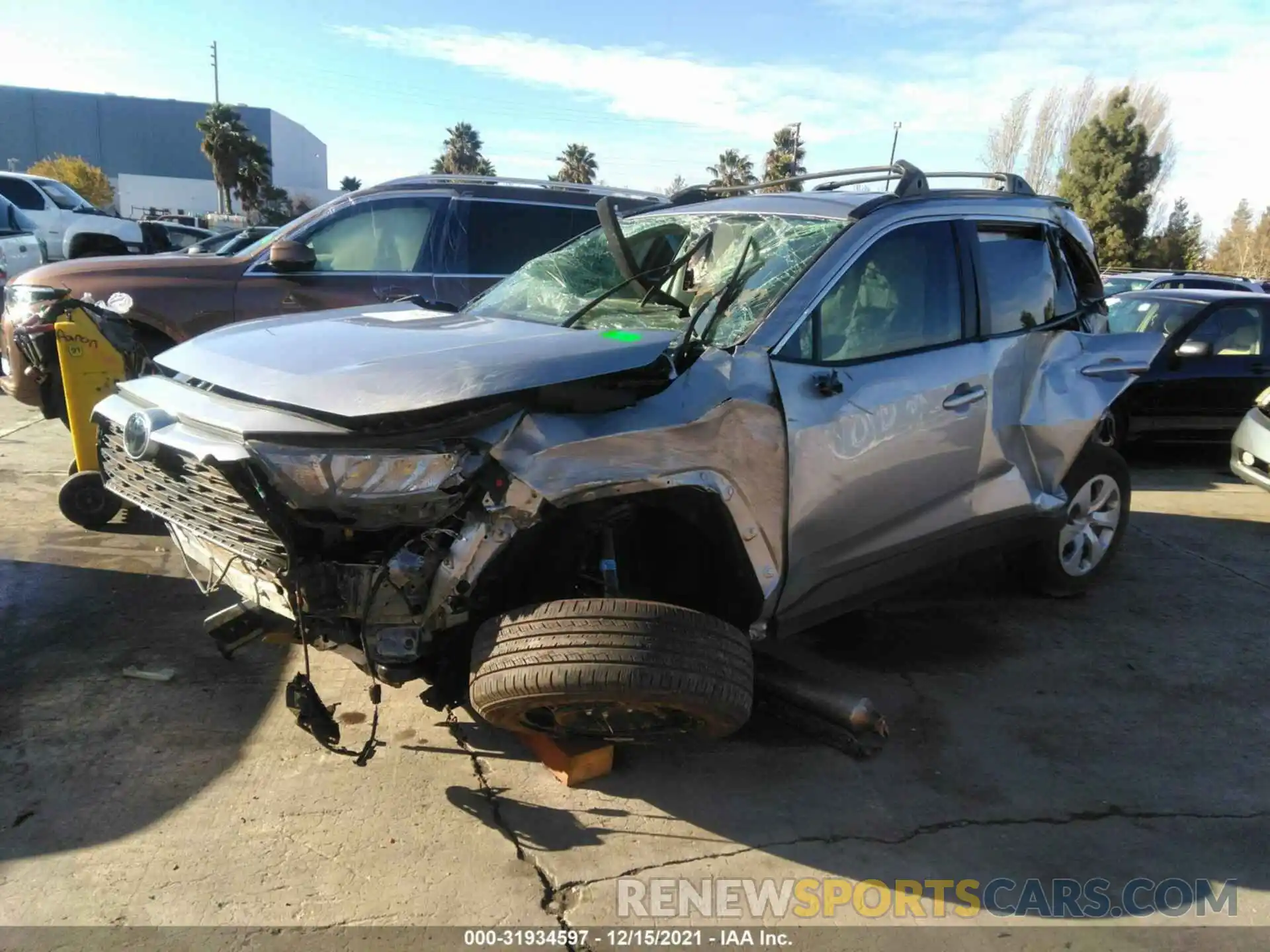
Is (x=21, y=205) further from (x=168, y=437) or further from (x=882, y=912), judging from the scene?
(x=882, y=912)

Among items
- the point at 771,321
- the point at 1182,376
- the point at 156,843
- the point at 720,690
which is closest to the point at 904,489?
the point at 771,321

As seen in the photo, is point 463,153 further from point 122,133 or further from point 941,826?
point 941,826

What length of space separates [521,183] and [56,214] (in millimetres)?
11678

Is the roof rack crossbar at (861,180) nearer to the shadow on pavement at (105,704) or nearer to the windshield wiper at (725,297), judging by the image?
the windshield wiper at (725,297)

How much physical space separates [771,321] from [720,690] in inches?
50.4

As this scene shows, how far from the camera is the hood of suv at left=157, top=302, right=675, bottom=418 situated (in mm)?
2498

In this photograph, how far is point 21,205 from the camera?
47.5ft

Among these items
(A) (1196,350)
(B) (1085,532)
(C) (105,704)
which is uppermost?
(A) (1196,350)

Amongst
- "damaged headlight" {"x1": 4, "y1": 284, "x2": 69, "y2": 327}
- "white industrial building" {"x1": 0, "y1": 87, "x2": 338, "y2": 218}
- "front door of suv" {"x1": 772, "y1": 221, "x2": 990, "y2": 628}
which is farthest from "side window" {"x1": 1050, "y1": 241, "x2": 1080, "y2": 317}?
"white industrial building" {"x1": 0, "y1": 87, "x2": 338, "y2": 218}

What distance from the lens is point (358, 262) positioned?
651 cm

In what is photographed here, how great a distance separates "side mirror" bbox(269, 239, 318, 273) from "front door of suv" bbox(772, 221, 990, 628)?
3992mm

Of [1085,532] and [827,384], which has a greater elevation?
[827,384]

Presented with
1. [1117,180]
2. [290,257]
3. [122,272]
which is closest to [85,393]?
[122,272]

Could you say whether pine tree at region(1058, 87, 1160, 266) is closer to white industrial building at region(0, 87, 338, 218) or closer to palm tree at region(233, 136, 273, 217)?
palm tree at region(233, 136, 273, 217)
